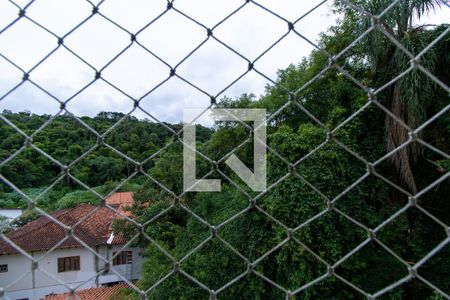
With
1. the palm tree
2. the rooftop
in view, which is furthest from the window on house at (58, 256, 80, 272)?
the palm tree

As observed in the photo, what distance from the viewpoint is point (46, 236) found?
5.46 metres

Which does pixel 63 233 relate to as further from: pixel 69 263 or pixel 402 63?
pixel 402 63

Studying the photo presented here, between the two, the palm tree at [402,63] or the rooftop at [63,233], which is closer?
the palm tree at [402,63]

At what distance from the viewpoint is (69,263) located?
562 cm

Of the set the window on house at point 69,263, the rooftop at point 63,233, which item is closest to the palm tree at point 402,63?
the rooftop at point 63,233

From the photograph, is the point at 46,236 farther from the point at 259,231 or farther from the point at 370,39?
the point at 370,39

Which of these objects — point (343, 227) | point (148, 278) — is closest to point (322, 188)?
point (343, 227)

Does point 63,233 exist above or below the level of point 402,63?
below

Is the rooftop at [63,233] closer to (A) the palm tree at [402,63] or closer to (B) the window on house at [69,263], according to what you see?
(B) the window on house at [69,263]

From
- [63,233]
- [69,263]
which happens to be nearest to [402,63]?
[63,233]

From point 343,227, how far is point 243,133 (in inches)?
84.1

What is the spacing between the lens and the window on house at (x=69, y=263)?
5.47 m

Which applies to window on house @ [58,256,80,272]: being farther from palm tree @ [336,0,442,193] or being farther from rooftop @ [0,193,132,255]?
palm tree @ [336,0,442,193]

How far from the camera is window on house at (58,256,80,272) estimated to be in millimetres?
5473
